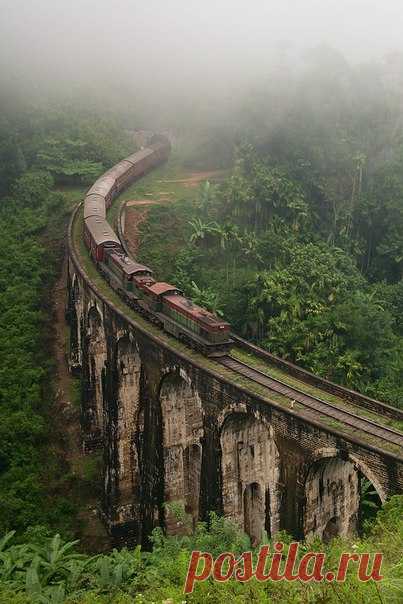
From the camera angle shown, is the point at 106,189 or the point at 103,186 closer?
the point at 106,189

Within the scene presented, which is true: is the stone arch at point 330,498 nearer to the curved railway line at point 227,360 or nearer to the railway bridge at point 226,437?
the railway bridge at point 226,437

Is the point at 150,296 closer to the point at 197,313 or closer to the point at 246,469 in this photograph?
the point at 197,313

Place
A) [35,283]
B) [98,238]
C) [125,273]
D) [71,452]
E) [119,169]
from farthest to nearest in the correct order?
[119,169] → [35,283] → [98,238] → [71,452] → [125,273]

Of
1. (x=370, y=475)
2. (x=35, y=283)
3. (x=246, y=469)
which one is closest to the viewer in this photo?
(x=370, y=475)

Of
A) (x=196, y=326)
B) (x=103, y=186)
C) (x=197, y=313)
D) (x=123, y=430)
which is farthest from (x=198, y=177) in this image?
(x=196, y=326)

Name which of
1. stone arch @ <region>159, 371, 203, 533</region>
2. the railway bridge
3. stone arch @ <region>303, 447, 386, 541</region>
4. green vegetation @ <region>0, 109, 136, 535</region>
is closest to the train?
the railway bridge

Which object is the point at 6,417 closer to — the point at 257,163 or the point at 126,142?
the point at 257,163

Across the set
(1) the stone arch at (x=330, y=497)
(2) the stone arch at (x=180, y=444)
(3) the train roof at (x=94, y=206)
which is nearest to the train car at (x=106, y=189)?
(3) the train roof at (x=94, y=206)
